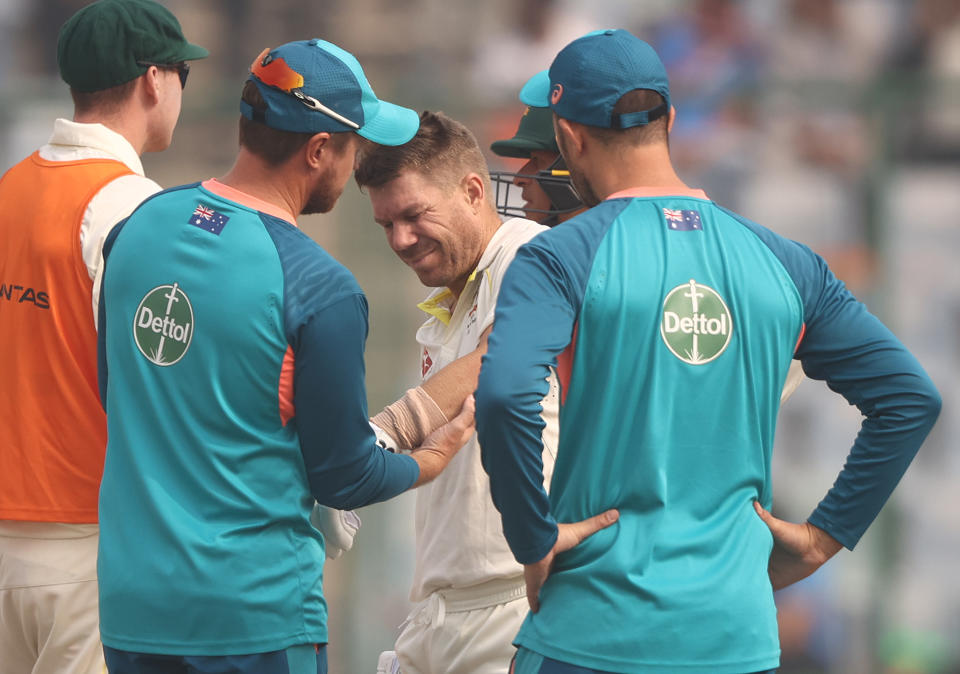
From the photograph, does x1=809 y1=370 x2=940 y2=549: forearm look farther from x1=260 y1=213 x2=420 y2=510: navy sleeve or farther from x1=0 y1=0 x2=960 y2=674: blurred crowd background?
x1=0 y1=0 x2=960 y2=674: blurred crowd background

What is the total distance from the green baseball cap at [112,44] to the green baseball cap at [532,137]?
918mm

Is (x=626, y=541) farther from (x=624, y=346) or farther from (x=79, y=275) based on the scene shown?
(x=79, y=275)

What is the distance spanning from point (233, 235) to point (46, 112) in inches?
172

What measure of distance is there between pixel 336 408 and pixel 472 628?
87 centimetres

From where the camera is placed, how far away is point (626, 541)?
2.44 meters

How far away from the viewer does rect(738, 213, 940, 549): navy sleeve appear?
8.52 ft

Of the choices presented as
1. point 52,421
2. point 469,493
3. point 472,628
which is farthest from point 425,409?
point 52,421

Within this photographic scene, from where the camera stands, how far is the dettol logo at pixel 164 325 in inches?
103

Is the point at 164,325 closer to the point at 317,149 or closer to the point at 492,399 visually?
the point at 317,149

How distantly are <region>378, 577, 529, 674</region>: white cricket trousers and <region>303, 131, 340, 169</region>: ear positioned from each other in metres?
1.11

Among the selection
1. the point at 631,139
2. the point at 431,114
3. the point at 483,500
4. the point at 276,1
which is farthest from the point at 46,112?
the point at 631,139

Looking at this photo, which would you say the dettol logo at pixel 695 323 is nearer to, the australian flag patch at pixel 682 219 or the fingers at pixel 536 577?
the australian flag patch at pixel 682 219

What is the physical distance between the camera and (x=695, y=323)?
8.08ft

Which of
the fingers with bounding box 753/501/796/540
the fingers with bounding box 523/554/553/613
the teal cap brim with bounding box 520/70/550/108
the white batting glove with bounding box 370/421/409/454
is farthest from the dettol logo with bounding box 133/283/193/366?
the teal cap brim with bounding box 520/70/550/108
